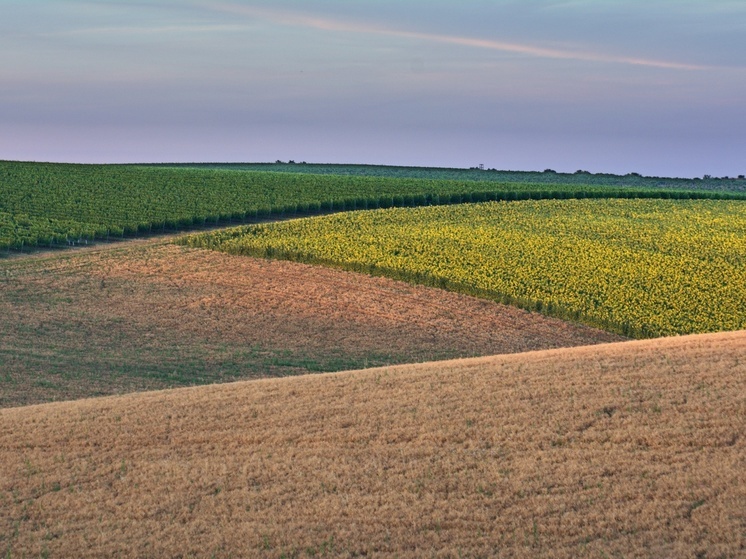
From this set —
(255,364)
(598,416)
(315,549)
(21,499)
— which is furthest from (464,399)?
(255,364)

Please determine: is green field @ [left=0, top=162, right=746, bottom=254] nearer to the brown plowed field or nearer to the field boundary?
the field boundary

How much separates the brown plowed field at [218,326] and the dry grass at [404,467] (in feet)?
23.2

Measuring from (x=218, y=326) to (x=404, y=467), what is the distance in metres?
20.2

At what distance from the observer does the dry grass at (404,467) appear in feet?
40.9

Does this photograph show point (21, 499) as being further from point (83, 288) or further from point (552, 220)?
point (552, 220)

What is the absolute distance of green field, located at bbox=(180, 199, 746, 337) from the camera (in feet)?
112

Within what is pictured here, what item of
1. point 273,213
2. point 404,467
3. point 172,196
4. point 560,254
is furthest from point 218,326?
point 172,196

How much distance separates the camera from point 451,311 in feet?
116

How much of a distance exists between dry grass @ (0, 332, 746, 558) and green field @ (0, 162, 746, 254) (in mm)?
34846

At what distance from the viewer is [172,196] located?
69188 mm

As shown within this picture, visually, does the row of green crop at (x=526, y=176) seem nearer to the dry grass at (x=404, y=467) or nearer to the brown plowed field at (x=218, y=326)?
the brown plowed field at (x=218, y=326)

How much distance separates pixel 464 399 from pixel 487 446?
2.81m

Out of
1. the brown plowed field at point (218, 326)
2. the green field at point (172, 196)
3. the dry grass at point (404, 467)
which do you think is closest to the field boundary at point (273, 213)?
the green field at point (172, 196)

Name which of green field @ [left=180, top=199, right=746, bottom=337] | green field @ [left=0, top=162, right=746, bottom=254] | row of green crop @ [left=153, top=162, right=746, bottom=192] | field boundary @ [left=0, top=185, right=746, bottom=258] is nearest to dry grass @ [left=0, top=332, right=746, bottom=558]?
green field @ [left=180, top=199, right=746, bottom=337]
